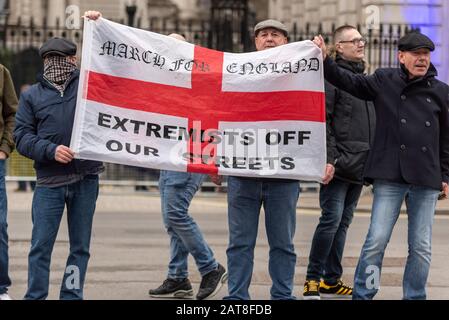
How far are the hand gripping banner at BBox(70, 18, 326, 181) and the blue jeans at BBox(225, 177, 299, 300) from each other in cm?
16

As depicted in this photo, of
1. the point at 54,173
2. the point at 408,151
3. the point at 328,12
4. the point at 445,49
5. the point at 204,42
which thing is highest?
the point at 328,12

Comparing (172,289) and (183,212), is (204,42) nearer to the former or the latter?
(172,289)

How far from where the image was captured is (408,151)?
892 cm

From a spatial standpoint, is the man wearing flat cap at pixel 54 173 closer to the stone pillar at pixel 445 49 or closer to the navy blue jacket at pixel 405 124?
the navy blue jacket at pixel 405 124

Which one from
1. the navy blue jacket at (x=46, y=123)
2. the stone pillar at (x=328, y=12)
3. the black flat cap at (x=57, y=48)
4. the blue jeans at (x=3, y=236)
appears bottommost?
the blue jeans at (x=3, y=236)

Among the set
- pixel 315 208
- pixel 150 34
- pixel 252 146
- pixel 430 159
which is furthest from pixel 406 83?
pixel 315 208

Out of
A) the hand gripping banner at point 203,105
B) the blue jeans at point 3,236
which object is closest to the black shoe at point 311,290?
the hand gripping banner at point 203,105

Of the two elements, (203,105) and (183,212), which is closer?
(203,105)

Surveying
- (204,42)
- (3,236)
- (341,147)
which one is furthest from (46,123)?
(204,42)

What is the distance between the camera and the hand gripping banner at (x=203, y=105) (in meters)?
9.09

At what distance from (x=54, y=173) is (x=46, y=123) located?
342 millimetres

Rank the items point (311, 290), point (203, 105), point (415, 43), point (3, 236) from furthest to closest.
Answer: point (311, 290), point (3, 236), point (203, 105), point (415, 43)

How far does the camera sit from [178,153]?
916 cm

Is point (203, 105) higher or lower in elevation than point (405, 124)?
higher
